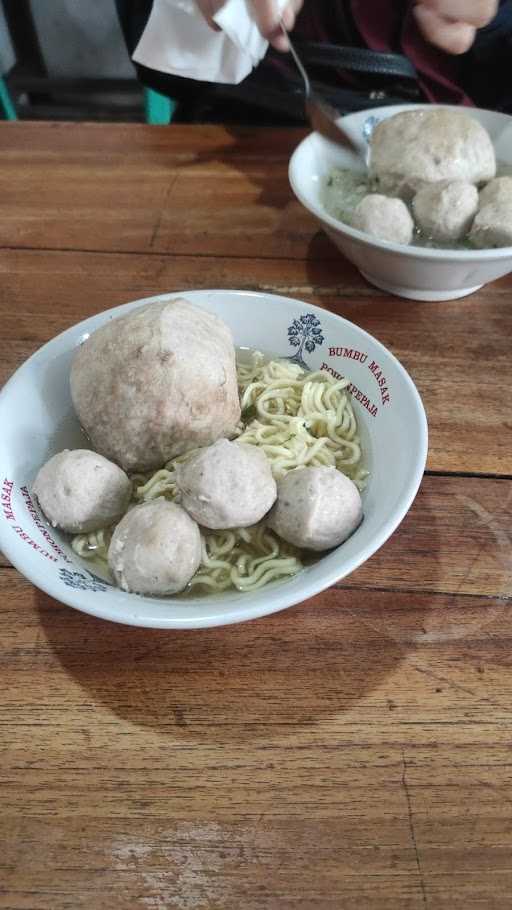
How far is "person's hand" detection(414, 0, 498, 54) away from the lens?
140cm

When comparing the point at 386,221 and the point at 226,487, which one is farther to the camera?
the point at 386,221

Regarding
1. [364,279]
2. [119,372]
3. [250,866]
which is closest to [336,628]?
[250,866]

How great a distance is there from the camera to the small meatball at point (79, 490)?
70 centimetres

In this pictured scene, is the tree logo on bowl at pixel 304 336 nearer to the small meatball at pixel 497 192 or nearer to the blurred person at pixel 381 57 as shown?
the small meatball at pixel 497 192

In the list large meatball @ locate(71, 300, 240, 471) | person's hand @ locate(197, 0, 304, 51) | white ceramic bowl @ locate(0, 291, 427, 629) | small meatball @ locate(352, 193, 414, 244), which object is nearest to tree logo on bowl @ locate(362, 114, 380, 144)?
person's hand @ locate(197, 0, 304, 51)

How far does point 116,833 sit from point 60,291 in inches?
35.7

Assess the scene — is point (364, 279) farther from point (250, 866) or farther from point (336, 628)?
point (250, 866)

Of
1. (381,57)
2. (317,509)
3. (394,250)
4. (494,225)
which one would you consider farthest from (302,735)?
(381,57)

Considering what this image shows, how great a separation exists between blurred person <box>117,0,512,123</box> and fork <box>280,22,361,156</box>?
0.33 feet

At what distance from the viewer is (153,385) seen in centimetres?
74

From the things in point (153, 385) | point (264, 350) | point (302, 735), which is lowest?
point (302, 735)

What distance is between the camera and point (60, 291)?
1.19 meters

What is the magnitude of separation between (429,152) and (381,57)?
0.38 metres

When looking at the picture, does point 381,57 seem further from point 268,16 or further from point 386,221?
point 386,221
